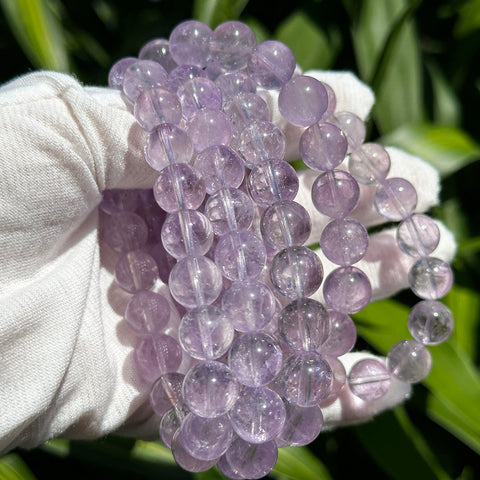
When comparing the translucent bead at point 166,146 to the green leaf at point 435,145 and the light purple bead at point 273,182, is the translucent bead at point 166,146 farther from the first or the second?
the green leaf at point 435,145

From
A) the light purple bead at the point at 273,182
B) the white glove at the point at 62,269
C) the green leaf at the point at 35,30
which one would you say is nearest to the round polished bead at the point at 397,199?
the light purple bead at the point at 273,182

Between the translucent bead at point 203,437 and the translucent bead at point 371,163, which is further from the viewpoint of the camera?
the translucent bead at point 371,163

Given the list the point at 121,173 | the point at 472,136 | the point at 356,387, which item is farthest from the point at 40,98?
the point at 472,136

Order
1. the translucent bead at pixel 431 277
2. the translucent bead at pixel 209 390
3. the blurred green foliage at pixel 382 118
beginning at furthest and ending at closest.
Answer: the blurred green foliage at pixel 382 118, the translucent bead at pixel 431 277, the translucent bead at pixel 209 390

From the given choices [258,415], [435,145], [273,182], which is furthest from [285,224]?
[435,145]

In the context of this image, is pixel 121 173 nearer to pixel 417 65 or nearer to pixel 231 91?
pixel 231 91

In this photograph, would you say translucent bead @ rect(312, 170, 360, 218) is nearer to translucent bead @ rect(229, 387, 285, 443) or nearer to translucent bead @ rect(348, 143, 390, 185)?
translucent bead @ rect(348, 143, 390, 185)

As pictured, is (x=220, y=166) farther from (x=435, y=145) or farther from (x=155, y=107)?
(x=435, y=145)
